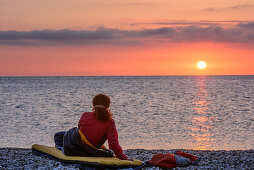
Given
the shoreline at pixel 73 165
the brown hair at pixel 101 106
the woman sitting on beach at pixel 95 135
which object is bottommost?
the shoreline at pixel 73 165

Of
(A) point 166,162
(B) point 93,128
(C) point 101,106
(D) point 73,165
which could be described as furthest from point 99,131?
(A) point 166,162

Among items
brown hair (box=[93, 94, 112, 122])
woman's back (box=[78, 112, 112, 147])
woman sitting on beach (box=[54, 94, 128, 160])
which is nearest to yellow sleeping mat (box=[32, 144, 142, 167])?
woman sitting on beach (box=[54, 94, 128, 160])

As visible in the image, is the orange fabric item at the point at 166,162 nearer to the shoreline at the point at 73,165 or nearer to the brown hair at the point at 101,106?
the shoreline at the point at 73,165

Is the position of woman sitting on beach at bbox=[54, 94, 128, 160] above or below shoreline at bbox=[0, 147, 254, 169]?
above

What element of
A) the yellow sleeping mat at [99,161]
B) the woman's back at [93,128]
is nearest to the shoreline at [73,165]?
the yellow sleeping mat at [99,161]

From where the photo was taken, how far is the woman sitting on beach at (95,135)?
760cm

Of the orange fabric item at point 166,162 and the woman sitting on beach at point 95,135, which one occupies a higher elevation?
the woman sitting on beach at point 95,135

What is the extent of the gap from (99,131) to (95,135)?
6.8 inches

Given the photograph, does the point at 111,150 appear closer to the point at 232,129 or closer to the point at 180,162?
the point at 180,162

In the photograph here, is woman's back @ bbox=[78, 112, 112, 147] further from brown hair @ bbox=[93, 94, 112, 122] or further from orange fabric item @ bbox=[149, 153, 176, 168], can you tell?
orange fabric item @ bbox=[149, 153, 176, 168]

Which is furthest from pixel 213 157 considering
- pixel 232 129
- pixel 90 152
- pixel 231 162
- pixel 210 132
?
pixel 232 129

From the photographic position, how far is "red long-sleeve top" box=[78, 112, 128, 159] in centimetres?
775

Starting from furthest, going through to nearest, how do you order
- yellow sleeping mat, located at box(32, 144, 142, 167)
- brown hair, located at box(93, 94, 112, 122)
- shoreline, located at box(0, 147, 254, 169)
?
shoreline, located at box(0, 147, 254, 169)
yellow sleeping mat, located at box(32, 144, 142, 167)
brown hair, located at box(93, 94, 112, 122)

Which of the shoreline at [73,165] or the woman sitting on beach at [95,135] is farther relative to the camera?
the shoreline at [73,165]
